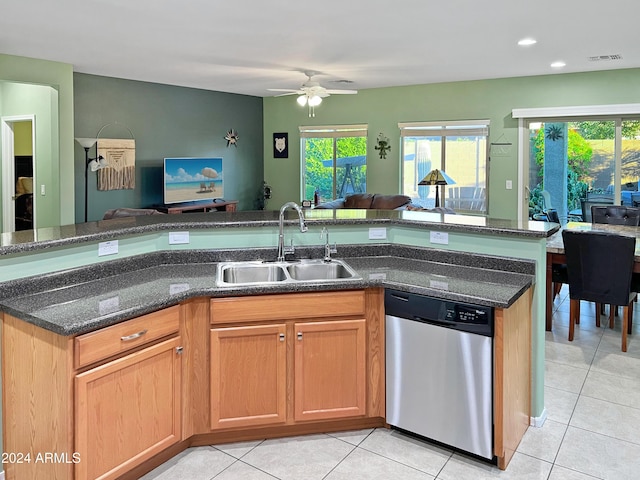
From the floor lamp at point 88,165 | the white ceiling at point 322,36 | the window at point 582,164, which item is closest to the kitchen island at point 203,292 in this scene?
the white ceiling at point 322,36

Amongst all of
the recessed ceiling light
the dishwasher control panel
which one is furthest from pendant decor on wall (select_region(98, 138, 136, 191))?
the dishwasher control panel

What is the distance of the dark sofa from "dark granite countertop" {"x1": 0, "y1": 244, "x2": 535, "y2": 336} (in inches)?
180

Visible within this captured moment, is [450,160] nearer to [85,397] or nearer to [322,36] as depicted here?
[322,36]

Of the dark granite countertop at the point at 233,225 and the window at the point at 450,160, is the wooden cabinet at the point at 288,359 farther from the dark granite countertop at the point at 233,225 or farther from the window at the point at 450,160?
the window at the point at 450,160

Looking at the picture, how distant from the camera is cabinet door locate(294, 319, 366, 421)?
2.65m

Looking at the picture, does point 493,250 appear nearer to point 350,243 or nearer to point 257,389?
point 350,243

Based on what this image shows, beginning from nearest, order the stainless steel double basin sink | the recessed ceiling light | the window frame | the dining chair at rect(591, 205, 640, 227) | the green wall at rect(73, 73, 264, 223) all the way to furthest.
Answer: the stainless steel double basin sink
the recessed ceiling light
the dining chair at rect(591, 205, 640, 227)
the green wall at rect(73, 73, 264, 223)
the window frame

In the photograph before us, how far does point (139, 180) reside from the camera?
755 cm

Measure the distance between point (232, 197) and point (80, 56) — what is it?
382cm

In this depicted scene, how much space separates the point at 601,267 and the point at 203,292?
122 inches

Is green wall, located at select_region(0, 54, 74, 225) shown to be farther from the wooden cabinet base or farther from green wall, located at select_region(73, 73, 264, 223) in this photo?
the wooden cabinet base

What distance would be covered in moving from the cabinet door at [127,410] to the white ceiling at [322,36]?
2.67 m

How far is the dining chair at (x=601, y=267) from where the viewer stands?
3865 millimetres

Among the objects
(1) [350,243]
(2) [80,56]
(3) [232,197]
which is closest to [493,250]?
(1) [350,243]
